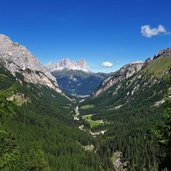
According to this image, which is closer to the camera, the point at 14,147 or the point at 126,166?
the point at 14,147

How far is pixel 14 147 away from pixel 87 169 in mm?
169163

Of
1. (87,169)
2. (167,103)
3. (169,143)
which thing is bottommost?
(87,169)

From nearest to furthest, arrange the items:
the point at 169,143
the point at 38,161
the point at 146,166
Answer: the point at 169,143, the point at 38,161, the point at 146,166

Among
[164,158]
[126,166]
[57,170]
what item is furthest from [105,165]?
[164,158]

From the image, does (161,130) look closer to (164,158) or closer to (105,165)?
(164,158)

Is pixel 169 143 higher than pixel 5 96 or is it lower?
lower

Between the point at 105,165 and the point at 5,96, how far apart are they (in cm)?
18331

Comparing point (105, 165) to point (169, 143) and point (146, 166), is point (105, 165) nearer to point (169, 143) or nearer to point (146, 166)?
point (146, 166)

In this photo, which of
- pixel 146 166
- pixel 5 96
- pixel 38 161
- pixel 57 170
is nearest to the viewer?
pixel 5 96

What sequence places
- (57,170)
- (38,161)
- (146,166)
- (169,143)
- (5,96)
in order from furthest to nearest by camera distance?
(146,166), (57,170), (38,161), (169,143), (5,96)

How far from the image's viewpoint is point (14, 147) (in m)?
22.6

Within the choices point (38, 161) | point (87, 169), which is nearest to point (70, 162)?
point (87, 169)

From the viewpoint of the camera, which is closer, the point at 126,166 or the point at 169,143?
the point at 169,143

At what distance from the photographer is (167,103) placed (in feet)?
94.6
